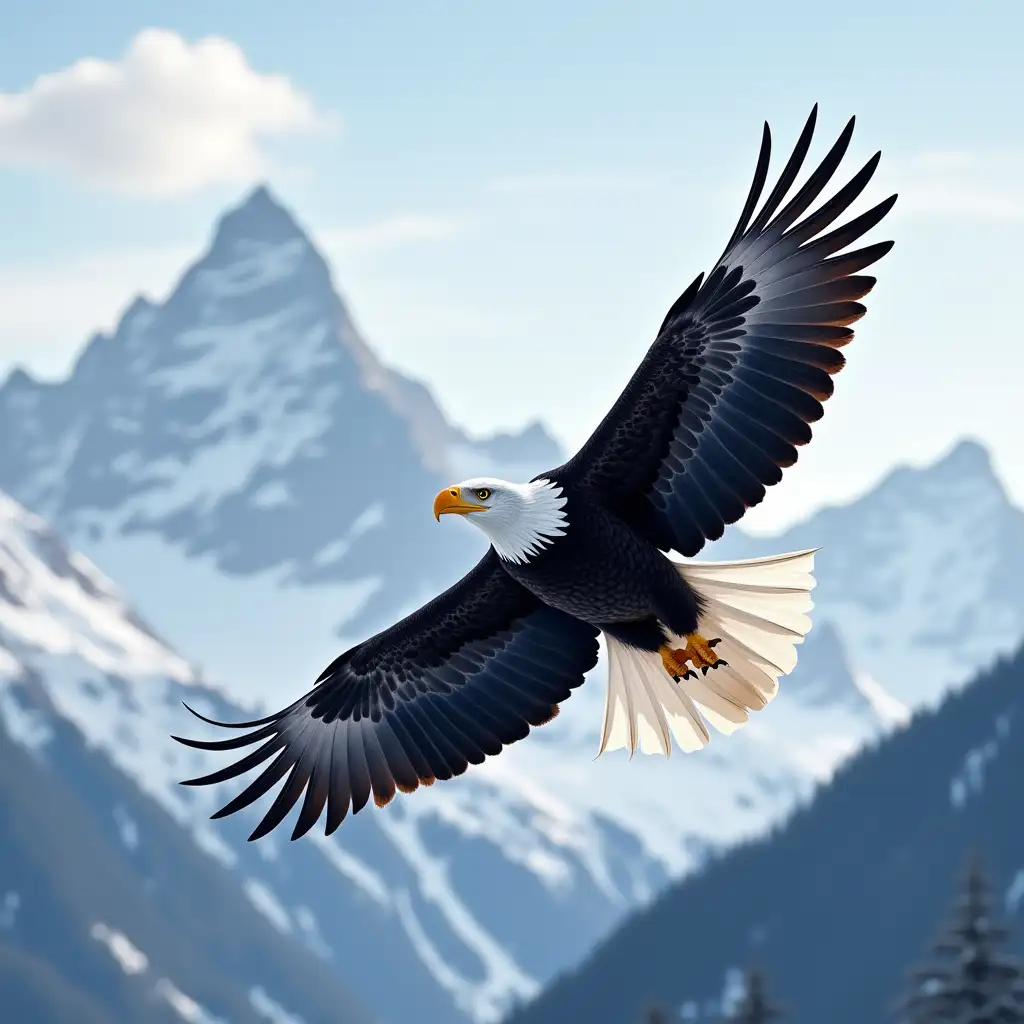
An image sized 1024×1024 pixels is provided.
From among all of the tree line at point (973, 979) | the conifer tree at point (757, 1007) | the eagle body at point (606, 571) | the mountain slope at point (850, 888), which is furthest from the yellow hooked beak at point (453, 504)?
the mountain slope at point (850, 888)

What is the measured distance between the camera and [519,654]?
12.5 meters

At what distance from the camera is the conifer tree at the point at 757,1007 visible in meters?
28.9

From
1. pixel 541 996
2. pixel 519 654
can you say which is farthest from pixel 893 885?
pixel 519 654

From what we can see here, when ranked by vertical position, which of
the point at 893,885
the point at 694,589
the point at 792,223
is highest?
the point at 792,223

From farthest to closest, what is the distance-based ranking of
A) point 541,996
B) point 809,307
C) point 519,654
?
point 541,996
point 519,654
point 809,307

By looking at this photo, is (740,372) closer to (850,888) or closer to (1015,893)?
(1015,893)

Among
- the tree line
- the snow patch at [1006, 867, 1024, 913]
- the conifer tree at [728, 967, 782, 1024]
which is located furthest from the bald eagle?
the snow patch at [1006, 867, 1024, 913]

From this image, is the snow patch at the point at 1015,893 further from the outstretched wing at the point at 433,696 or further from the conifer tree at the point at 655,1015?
the outstretched wing at the point at 433,696

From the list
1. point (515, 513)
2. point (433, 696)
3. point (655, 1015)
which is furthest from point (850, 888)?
point (515, 513)

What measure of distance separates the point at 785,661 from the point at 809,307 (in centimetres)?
206

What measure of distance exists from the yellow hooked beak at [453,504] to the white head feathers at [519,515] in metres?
0.06

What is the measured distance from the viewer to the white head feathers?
10727mm

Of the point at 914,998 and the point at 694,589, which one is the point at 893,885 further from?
the point at 694,589

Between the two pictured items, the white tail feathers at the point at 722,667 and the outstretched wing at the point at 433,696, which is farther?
the outstretched wing at the point at 433,696
